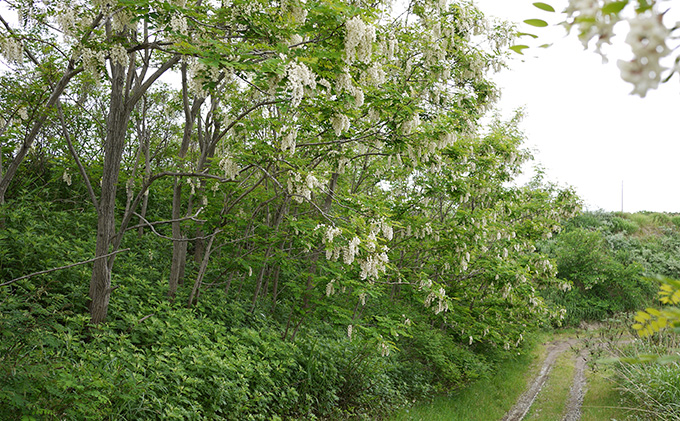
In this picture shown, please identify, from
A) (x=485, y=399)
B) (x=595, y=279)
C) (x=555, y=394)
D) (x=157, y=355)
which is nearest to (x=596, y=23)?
(x=157, y=355)

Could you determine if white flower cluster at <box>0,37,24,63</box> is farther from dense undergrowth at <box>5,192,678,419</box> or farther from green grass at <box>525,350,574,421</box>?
green grass at <box>525,350,574,421</box>

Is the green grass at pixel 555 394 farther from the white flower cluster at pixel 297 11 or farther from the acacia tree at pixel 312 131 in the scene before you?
the white flower cluster at pixel 297 11

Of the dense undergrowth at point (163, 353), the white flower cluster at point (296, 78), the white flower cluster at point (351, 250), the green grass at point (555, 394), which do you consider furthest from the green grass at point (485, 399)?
the white flower cluster at point (296, 78)

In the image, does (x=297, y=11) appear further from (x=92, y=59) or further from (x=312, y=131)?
(x=312, y=131)

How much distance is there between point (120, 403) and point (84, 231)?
5.34 meters

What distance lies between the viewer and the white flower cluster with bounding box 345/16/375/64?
160 inches

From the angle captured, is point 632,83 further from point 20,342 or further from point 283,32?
point 20,342

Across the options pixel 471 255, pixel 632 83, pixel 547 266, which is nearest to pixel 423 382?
pixel 471 255

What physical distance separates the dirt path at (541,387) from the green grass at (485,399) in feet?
0.47

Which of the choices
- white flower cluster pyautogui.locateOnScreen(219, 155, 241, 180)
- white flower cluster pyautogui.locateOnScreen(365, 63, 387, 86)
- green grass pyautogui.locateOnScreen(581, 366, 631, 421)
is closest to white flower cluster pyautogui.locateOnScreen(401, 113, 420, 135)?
white flower cluster pyautogui.locateOnScreen(365, 63, 387, 86)

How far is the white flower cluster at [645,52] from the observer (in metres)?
0.85

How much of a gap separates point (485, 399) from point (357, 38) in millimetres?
8339

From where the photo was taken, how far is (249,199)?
299 inches

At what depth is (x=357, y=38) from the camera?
13.4ft
